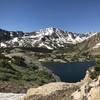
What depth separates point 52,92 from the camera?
664 inches

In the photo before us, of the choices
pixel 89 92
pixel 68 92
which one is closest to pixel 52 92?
pixel 68 92

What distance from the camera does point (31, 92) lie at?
17844 millimetres

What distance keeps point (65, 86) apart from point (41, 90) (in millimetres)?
1391

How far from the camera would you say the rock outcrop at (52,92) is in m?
16.4

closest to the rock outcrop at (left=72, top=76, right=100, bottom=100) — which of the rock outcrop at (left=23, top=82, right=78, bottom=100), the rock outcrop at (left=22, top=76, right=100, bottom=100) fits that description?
the rock outcrop at (left=22, top=76, right=100, bottom=100)

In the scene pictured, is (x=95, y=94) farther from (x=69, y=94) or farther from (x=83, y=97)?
(x=69, y=94)

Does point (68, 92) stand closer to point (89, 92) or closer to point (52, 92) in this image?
point (52, 92)

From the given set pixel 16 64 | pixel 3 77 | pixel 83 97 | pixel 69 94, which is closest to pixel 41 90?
pixel 69 94

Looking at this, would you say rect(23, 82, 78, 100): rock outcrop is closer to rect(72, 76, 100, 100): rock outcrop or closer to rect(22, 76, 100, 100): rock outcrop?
rect(22, 76, 100, 100): rock outcrop

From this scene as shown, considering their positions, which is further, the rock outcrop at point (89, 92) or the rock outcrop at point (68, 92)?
the rock outcrop at point (68, 92)

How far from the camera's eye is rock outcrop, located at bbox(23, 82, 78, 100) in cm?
1635

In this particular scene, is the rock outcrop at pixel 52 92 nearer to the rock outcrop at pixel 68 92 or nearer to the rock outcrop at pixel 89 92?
the rock outcrop at pixel 68 92

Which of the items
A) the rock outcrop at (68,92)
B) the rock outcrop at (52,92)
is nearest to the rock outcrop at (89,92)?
the rock outcrop at (68,92)

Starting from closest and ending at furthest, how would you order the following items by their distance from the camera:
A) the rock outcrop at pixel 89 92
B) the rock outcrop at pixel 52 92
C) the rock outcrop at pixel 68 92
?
the rock outcrop at pixel 89 92 < the rock outcrop at pixel 68 92 < the rock outcrop at pixel 52 92
